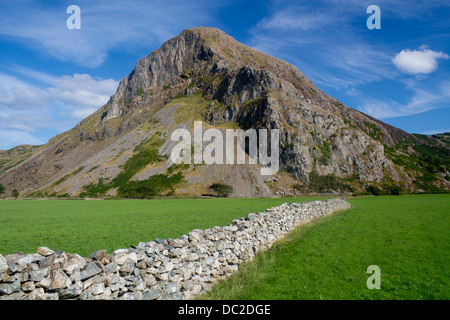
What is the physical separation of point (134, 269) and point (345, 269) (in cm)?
1023

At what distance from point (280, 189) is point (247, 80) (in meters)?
101

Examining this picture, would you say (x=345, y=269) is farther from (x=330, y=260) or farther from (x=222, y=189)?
(x=222, y=189)

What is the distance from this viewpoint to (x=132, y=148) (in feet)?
532

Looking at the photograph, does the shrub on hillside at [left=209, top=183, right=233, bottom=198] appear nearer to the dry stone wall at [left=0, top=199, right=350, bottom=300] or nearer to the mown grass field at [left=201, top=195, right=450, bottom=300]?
the mown grass field at [left=201, top=195, right=450, bottom=300]

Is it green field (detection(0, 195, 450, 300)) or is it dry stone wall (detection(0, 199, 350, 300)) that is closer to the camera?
dry stone wall (detection(0, 199, 350, 300))

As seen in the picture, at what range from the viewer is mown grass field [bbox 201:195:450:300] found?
32.7ft

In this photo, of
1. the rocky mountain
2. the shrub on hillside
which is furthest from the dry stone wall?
the rocky mountain

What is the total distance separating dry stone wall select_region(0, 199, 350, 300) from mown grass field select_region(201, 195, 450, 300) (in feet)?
3.11

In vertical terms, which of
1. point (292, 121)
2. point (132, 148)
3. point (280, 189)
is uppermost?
point (292, 121)

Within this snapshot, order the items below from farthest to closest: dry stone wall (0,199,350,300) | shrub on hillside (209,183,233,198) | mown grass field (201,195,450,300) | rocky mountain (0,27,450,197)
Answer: rocky mountain (0,27,450,197)
shrub on hillside (209,183,233,198)
mown grass field (201,195,450,300)
dry stone wall (0,199,350,300)

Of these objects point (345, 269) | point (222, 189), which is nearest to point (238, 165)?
point (222, 189)
